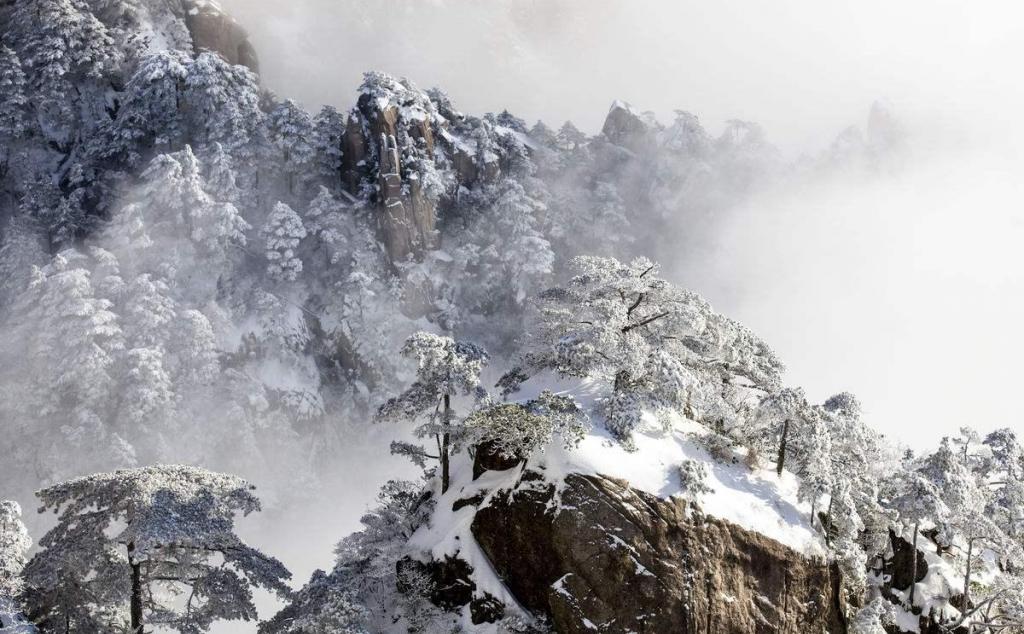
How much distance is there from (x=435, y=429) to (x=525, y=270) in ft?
126

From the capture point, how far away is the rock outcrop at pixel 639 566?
22.7m

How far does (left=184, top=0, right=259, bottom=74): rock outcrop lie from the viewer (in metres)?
62.8

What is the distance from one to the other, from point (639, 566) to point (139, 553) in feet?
51.6

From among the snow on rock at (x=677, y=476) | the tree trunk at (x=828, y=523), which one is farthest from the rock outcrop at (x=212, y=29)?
the tree trunk at (x=828, y=523)

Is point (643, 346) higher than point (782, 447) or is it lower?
higher

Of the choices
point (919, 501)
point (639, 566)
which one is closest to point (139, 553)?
point (639, 566)

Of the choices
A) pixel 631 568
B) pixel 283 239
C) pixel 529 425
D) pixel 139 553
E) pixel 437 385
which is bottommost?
pixel 631 568

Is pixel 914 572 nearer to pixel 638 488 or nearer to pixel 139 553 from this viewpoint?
pixel 638 488

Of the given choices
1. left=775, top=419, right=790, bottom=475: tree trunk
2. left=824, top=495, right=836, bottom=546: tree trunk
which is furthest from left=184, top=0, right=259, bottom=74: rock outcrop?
left=824, top=495, right=836, bottom=546: tree trunk

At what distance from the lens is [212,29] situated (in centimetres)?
6347

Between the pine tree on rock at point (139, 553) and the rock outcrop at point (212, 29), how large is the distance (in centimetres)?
5419

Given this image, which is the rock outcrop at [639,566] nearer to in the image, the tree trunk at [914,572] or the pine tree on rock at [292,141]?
the tree trunk at [914,572]

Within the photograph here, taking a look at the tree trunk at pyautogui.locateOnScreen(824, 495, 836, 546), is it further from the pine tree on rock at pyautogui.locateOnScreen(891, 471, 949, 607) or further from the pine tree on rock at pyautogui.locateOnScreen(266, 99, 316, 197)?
the pine tree on rock at pyautogui.locateOnScreen(266, 99, 316, 197)

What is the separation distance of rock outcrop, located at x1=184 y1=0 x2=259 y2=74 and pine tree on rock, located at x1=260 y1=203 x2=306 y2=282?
20507mm
